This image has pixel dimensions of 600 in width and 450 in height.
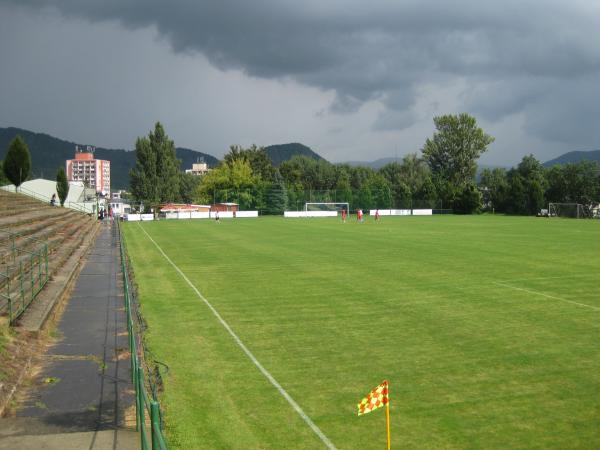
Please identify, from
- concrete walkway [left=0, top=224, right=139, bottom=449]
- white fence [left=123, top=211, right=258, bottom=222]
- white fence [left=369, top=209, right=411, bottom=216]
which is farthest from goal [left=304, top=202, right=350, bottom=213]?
concrete walkway [left=0, top=224, right=139, bottom=449]

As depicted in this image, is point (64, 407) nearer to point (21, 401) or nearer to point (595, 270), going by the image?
point (21, 401)

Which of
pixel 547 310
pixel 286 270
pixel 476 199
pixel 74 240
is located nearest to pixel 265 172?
pixel 476 199

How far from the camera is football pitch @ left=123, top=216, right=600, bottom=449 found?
843 centimetres

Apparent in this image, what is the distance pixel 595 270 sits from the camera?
24.2 meters

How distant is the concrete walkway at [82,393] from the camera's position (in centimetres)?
806

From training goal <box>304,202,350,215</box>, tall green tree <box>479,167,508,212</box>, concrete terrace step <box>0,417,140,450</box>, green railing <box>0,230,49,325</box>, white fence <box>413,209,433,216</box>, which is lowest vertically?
concrete terrace step <box>0,417,140,450</box>

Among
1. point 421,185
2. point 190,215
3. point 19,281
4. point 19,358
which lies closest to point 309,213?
point 190,215

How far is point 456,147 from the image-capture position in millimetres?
120750

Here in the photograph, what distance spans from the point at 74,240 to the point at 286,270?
59.7 feet

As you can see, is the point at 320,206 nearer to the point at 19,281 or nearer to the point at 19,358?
the point at 19,281

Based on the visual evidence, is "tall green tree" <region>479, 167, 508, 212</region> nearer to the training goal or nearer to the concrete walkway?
the training goal

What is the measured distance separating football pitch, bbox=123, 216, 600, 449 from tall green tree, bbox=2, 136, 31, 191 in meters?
40.3

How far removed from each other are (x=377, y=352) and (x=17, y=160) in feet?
187

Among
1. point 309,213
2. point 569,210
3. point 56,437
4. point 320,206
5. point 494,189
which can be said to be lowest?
point 56,437
